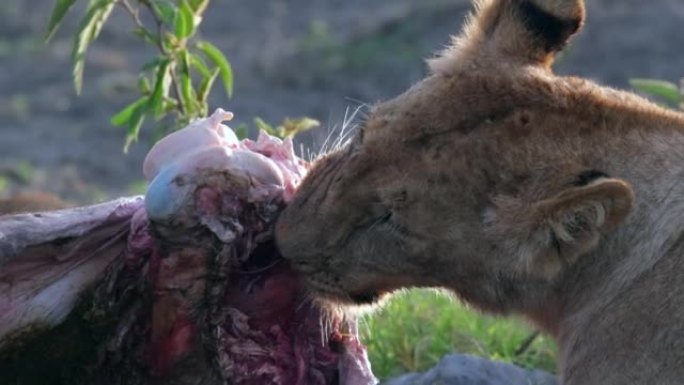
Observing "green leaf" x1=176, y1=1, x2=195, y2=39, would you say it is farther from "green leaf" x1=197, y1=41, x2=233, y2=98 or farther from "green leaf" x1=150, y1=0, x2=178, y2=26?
"green leaf" x1=197, y1=41, x2=233, y2=98

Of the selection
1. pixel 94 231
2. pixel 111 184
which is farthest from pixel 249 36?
pixel 94 231

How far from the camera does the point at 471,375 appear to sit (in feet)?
13.4

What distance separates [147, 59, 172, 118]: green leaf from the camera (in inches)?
184

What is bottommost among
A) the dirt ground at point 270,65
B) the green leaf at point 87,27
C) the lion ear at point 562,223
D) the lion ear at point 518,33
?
the lion ear at point 562,223

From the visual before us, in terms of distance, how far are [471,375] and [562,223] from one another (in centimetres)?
113

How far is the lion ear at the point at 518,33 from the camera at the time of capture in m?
3.40

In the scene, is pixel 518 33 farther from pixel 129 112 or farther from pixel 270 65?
pixel 270 65

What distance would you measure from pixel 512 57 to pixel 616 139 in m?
0.29

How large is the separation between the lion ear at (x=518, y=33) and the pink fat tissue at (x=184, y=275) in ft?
1.47

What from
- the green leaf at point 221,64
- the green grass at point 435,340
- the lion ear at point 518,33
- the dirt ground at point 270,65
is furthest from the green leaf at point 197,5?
the dirt ground at point 270,65

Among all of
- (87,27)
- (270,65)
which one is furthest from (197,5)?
(270,65)

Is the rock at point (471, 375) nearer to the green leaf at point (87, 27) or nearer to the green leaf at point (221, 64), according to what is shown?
the green leaf at point (221, 64)

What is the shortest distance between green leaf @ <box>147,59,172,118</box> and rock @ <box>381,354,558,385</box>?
37.8 inches

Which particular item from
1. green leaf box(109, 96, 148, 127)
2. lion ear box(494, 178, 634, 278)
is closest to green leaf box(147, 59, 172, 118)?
green leaf box(109, 96, 148, 127)
